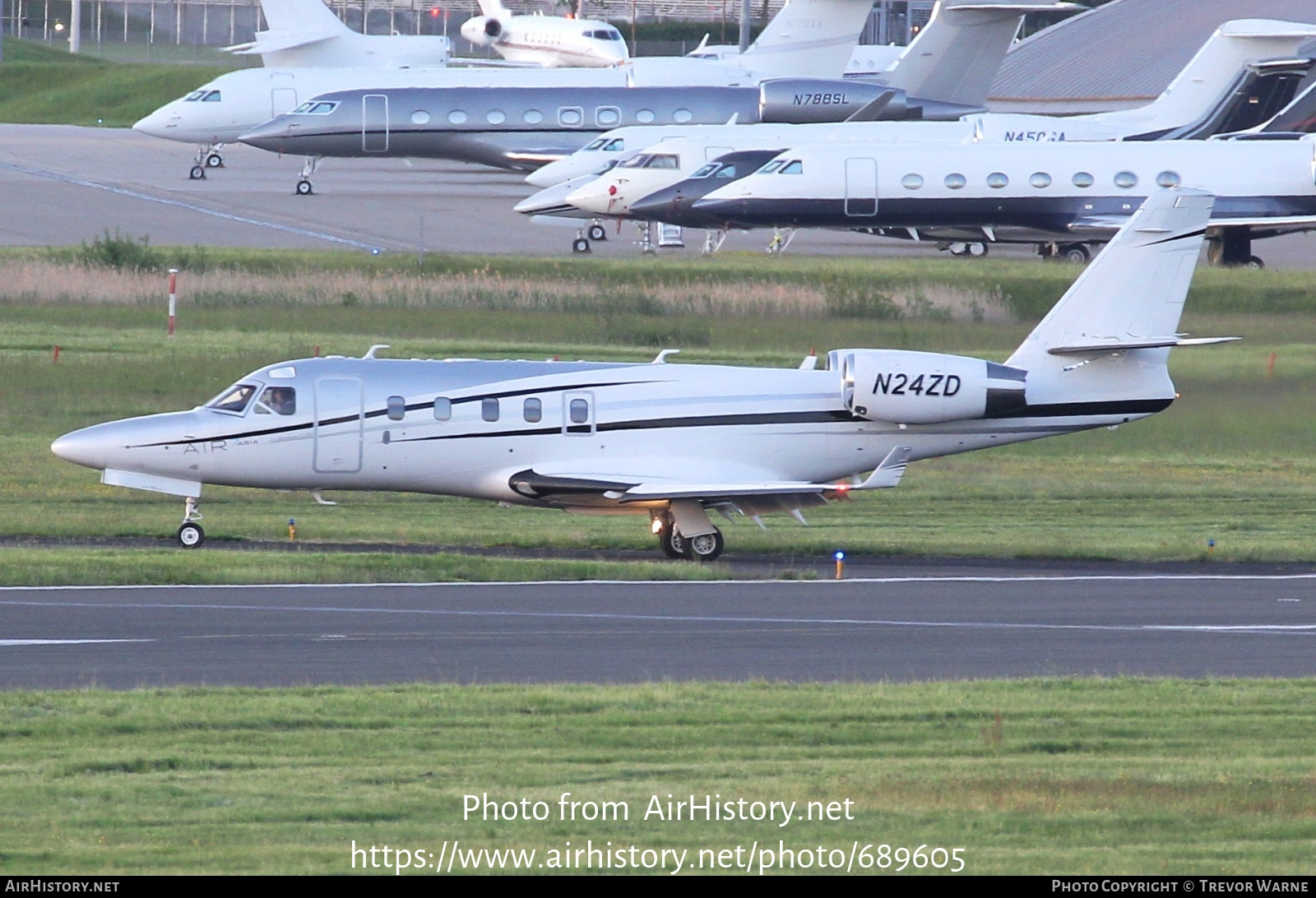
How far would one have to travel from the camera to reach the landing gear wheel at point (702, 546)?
22.1m

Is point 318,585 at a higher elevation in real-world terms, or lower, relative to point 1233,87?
lower

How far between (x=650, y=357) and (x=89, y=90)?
65.0 m

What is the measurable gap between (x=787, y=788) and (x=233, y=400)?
41.3 ft

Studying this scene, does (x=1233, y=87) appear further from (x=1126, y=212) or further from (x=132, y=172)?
(x=132, y=172)

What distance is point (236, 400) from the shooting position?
2150 cm

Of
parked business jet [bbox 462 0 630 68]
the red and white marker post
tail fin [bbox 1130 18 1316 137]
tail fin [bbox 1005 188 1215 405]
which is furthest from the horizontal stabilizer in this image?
parked business jet [bbox 462 0 630 68]

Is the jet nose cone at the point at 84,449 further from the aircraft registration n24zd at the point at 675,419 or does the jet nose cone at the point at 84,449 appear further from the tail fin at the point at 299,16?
the tail fin at the point at 299,16

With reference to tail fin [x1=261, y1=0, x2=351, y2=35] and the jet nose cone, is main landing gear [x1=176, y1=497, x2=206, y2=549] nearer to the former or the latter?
the jet nose cone

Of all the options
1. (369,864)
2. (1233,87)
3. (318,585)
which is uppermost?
(1233,87)

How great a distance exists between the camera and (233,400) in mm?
21500

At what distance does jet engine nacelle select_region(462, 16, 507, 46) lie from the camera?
9656cm

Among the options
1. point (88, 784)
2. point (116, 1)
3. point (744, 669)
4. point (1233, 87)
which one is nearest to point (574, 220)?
point (1233, 87)

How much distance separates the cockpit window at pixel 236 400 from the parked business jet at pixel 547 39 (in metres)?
69.6

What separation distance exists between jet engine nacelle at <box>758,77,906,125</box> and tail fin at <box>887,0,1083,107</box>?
3.81 feet
